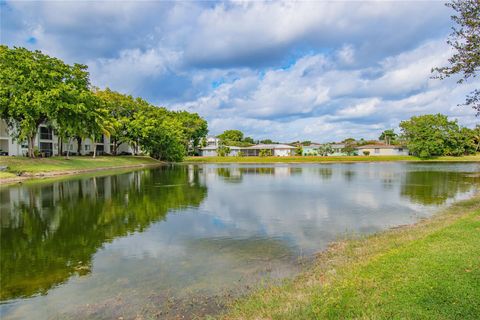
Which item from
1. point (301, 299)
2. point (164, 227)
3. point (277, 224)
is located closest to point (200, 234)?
→ point (164, 227)

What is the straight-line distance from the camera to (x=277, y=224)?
A: 14.1 meters

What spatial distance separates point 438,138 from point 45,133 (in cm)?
9093

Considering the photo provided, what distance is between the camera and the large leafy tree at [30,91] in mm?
36125

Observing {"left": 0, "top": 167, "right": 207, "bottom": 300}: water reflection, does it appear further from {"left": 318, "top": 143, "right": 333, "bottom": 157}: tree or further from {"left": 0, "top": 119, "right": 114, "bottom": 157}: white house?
{"left": 318, "top": 143, "right": 333, "bottom": 157}: tree

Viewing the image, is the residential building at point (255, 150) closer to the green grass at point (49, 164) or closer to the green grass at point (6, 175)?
the green grass at point (49, 164)

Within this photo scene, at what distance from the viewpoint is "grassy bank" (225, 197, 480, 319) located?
205 inches

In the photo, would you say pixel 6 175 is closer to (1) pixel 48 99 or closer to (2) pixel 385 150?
(1) pixel 48 99

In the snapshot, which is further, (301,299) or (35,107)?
(35,107)

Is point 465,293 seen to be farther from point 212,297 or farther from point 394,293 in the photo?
point 212,297

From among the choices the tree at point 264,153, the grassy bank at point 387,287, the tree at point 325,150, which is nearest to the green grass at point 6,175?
the grassy bank at point 387,287

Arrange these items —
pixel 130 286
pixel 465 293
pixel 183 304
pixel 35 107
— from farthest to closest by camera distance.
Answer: pixel 35 107
pixel 130 286
pixel 183 304
pixel 465 293

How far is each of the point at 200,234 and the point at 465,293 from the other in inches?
352

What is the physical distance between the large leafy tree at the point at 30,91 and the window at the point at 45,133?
→ 1995 cm

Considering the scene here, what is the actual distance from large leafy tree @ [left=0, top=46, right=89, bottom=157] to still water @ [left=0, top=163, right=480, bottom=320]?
17670mm
